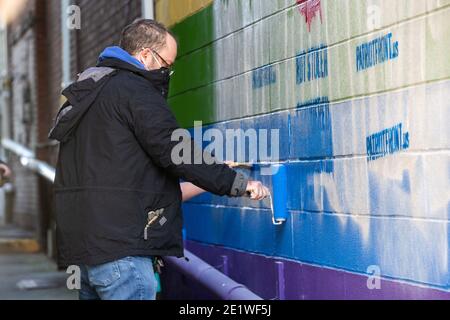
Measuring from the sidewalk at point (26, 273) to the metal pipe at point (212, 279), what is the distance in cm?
189

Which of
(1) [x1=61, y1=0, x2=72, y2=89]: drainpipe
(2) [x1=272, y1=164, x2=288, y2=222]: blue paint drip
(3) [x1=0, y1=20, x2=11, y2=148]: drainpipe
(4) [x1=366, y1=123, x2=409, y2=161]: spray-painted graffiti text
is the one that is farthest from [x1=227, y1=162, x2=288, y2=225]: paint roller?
(3) [x1=0, y1=20, x2=11, y2=148]: drainpipe

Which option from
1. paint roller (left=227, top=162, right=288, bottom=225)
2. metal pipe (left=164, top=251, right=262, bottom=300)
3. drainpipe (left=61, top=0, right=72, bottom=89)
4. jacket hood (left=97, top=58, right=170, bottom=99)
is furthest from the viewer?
drainpipe (left=61, top=0, right=72, bottom=89)

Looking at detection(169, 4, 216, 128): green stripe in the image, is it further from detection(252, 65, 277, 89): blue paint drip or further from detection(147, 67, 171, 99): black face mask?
detection(147, 67, 171, 99): black face mask

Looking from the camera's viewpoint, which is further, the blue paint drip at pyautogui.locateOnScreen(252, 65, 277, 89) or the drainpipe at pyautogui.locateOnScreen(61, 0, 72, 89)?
the drainpipe at pyautogui.locateOnScreen(61, 0, 72, 89)

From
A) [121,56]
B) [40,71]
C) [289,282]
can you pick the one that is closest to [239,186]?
[121,56]

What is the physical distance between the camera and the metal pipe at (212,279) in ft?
15.5

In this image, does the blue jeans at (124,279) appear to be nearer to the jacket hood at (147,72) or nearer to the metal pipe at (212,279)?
the jacket hood at (147,72)

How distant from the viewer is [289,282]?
4441 millimetres

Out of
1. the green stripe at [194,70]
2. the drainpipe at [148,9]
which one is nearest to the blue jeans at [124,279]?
the green stripe at [194,70]

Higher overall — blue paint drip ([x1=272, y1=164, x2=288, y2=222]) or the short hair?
the short hair

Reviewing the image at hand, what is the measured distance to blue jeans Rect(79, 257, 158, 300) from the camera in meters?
3.28

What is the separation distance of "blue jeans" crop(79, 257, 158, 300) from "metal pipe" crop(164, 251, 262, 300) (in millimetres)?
1318

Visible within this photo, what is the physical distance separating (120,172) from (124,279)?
0.42 m
